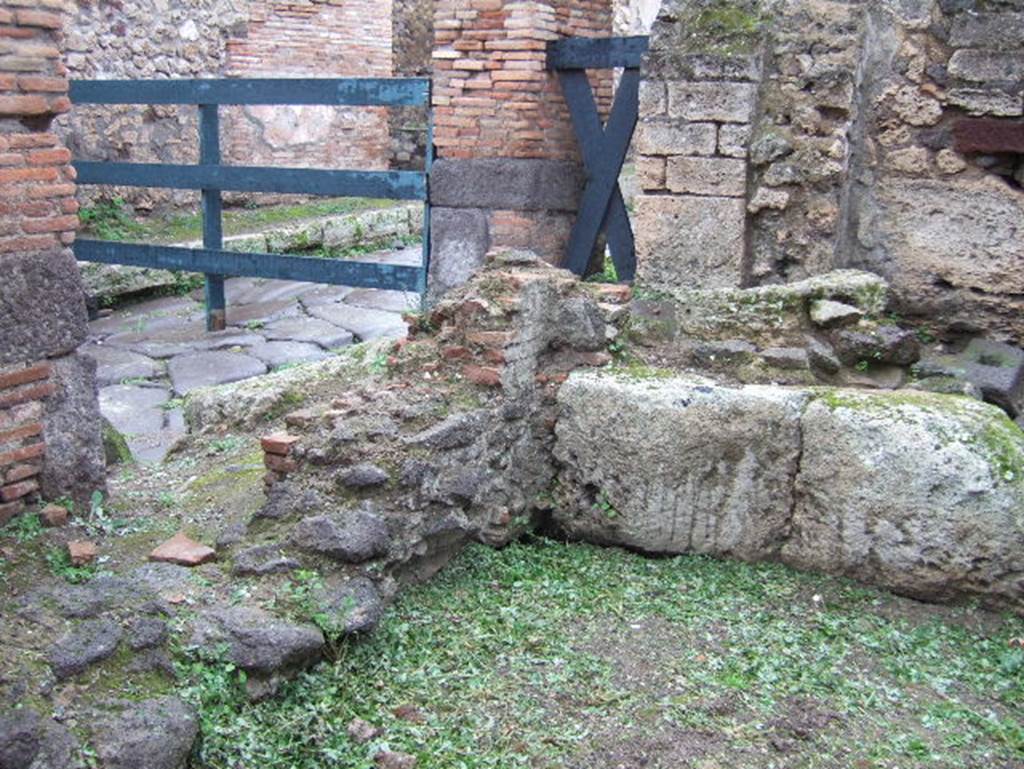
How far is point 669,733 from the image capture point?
9.39 feet

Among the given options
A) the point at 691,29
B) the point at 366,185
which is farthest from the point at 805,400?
the point at 366,185

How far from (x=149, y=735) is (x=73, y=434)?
1563 millimetres

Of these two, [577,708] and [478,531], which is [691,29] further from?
[577,708]

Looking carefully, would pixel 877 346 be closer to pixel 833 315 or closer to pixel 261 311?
pixel 833 315

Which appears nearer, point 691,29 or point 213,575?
point 213,575

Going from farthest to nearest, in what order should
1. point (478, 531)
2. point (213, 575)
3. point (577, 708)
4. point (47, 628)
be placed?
point (478, 531) → point (213, 575) → point (577, 708) → point (47, 628)

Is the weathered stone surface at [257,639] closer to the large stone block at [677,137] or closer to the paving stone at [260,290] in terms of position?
the large stone block at [677,137]

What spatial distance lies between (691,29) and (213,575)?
A: 9.90 feet

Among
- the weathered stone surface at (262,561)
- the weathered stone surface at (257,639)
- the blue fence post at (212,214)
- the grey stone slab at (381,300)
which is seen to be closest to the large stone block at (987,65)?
the weathered stone surface at (262,561)

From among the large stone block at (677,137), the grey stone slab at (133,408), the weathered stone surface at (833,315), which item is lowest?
the grey stone slab at (133,408)

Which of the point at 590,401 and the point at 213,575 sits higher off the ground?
the point at 590,401

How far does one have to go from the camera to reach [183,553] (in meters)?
3.31

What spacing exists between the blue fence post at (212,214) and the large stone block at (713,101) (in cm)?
411

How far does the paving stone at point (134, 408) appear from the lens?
6.20 meters
